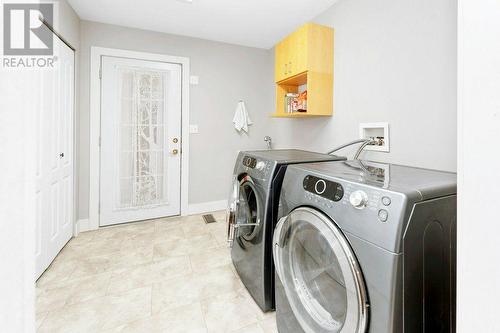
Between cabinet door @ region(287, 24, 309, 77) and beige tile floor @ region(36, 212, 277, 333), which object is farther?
cabinet door @ region(287, 24, 309, 77)

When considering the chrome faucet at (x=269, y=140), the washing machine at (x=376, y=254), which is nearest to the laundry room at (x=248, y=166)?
the washing machine at (x=376, y=254)

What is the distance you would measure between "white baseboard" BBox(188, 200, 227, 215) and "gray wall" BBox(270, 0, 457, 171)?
6.03 ft

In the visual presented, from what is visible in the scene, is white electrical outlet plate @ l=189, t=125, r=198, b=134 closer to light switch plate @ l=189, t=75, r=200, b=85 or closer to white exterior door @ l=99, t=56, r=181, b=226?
white exterior door @ l=99, t=56, r=181, b=226

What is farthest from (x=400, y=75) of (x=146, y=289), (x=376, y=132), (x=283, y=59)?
(x=146, y=289)

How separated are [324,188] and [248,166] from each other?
2.52 feet

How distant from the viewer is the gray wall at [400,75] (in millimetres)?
1416

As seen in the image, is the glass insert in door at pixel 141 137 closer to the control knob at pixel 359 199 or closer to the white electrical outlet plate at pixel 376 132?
the white electrical outlet plate at pixel 376 132

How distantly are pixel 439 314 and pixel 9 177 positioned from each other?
1293 mm

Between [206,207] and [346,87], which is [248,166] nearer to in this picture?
[346,87]

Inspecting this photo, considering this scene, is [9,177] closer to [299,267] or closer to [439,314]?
[299,267]

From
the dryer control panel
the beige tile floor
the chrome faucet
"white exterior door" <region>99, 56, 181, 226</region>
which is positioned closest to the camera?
the dryer control panel

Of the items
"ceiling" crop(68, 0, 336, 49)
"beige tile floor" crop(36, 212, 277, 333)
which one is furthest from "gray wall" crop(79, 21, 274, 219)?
"beige tile floor" crop(36, 212, 277, 333)

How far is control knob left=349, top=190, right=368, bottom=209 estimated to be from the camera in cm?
84

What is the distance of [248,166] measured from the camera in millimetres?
1699
